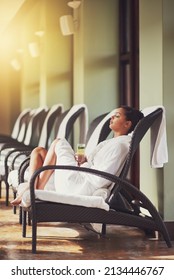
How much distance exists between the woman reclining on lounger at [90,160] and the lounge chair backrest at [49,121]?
1115 mm

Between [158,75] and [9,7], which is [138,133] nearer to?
[158,75]

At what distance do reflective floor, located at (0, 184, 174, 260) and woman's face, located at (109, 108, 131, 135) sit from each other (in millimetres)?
591

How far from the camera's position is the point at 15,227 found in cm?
447

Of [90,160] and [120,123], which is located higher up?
[120,123]

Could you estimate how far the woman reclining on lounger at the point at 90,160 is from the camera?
160 inches

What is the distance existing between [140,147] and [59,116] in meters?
1.29

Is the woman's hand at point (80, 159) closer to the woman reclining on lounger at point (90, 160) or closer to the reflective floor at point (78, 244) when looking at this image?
the woman reclining on lounger at point (90, 160)

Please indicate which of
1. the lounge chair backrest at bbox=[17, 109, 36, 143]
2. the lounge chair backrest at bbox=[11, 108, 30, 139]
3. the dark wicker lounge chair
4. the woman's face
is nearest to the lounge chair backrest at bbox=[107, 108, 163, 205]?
the dark wicker lounge chair

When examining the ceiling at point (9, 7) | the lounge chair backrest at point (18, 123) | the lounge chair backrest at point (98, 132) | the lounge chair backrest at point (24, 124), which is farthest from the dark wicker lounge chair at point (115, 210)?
the lounge chair backrest at point (18, 123)

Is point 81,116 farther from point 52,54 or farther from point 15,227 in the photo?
point 15,227

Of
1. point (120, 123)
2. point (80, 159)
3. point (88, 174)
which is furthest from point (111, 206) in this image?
point (120, 123)

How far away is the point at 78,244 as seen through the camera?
4008 millimetres

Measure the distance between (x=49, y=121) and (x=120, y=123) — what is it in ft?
5.60
